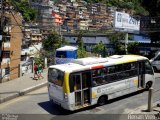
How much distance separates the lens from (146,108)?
16.4 metres

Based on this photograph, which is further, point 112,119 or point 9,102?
point 9,102

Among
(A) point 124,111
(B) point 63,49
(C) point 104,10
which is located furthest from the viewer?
(C) point 104,10

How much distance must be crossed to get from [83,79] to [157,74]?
1216cm

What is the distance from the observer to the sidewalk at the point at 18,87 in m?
20.1

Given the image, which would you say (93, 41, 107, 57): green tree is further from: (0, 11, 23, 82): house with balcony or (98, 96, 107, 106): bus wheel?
(98, 96, 107, 106): bus wheel

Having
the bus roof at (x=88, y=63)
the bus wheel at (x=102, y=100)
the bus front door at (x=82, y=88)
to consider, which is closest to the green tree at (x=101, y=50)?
the bus roof at (x=88, y=63)

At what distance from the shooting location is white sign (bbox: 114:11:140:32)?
36.4 meters

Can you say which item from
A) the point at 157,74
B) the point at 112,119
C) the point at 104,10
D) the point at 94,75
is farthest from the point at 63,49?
the point at 104,10

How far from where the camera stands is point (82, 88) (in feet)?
53.2

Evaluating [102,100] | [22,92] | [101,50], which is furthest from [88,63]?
[101,50]

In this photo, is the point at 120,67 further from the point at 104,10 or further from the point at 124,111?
the point at 104,10

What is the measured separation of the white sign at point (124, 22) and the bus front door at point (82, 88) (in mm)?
20766

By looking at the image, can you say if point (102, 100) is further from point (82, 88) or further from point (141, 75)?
point (141, 75)

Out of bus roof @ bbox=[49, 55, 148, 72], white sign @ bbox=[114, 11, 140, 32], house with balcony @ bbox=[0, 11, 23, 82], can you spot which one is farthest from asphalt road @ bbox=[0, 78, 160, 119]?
white sign @ bbox=[114, 11, 140, 32]
